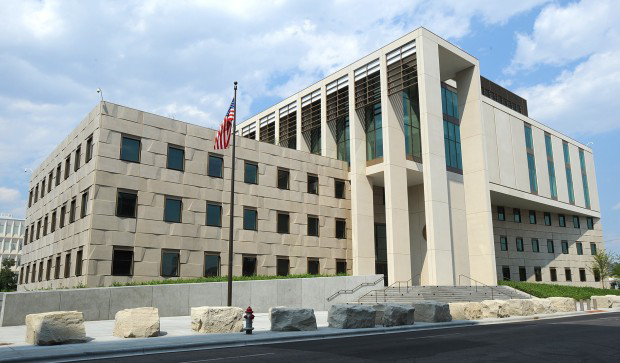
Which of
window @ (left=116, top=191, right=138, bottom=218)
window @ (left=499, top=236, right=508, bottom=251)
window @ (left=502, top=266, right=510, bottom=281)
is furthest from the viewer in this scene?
window @ (left=499, top=236, right=508, bottom=251)

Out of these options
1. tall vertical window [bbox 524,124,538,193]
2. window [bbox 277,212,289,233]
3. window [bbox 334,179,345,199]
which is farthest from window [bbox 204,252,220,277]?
tall vertical window [bbox 524,124,538,193]

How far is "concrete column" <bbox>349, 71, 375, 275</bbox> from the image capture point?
39.6 meters

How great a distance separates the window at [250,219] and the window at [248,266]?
7.11 feet

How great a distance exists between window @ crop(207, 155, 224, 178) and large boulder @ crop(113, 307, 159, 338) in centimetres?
1843

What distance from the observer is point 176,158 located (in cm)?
3250

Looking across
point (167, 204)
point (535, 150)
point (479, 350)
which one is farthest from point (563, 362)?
point (535, 150)

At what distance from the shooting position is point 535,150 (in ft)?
180

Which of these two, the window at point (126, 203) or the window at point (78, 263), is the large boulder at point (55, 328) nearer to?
the window at point (78, 263)

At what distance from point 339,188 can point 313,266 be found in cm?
754

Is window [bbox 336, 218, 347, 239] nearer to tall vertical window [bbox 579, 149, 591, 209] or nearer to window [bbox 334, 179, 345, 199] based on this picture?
window [bbox 334, 179, 345, 199]

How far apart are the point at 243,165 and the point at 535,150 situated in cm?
3635

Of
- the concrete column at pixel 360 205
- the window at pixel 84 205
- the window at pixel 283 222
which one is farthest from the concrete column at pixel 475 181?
the window at pixel 84 205

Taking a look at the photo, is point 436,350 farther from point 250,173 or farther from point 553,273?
point 553,273

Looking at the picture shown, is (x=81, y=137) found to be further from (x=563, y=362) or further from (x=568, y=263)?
(x=568, y=263)
